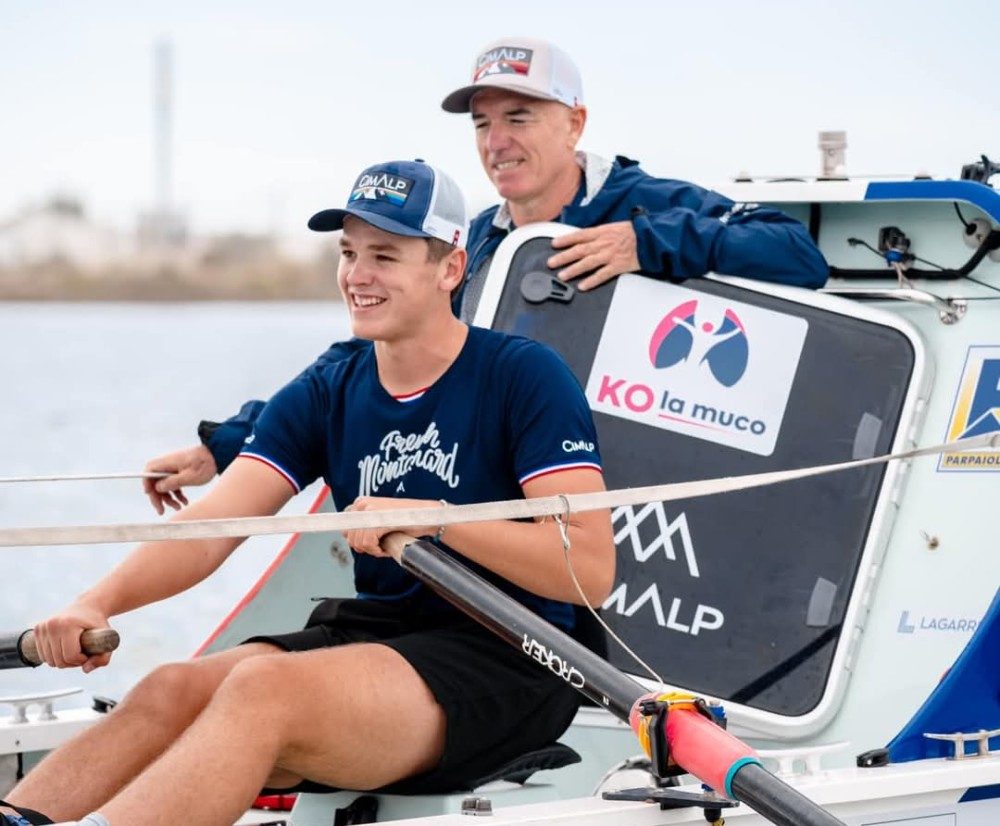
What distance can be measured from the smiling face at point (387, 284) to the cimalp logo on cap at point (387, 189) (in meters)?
0.05

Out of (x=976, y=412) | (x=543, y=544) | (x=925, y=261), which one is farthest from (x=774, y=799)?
(x=925, y=261)

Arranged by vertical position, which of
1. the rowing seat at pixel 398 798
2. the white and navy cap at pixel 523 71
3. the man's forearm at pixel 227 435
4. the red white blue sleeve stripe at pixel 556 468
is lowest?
the rowing seat at pixel 398 798

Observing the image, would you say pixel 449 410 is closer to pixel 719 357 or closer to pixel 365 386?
pixel 365 386

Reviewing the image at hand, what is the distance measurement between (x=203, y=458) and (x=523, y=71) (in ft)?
3.80

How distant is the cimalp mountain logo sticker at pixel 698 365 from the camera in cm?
433

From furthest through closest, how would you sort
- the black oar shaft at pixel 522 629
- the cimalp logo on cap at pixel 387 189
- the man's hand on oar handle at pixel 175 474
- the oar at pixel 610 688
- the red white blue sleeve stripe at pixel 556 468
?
the man's hand on oar handle at pixel 175 474 → the cimalp logo on cap at pixel 387 189 → the red white blue sleeve stripe at pixel 556 468 → the black oar shaft at pixel 522 629 → the oar at pixel 610 688

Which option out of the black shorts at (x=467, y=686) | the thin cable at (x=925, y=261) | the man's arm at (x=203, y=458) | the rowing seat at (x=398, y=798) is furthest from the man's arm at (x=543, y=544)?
the thin cable at (x=925, y=261)

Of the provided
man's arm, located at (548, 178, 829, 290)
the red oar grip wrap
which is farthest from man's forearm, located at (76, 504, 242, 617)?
man's arm, located at (548, 178, 829, 290)

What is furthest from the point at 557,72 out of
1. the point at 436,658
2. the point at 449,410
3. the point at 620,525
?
the point at 436,658

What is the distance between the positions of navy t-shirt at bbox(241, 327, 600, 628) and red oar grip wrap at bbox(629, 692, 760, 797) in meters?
0.47

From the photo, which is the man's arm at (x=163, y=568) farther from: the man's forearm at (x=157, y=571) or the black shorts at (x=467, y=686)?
the black shorts at (x=467, y=686)

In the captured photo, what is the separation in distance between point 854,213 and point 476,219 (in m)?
0.94

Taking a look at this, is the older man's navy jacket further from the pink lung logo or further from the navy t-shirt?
the navy t-shirt

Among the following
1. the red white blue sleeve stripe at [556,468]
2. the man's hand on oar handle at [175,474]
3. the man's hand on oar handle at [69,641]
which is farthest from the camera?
the man's hand on oar handle at [175,474]
